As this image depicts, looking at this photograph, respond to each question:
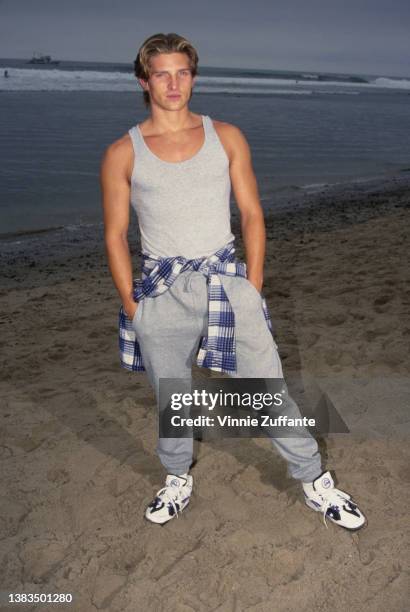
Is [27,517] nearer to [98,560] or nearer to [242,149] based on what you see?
[98,560]

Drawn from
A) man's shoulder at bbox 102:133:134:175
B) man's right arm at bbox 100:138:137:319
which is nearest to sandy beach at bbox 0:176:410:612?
man's right arm at bbox 100:138:137:319

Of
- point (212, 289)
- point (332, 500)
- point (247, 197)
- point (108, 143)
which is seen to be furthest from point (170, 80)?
point (108, 143)

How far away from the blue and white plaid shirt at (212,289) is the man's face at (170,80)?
698mm

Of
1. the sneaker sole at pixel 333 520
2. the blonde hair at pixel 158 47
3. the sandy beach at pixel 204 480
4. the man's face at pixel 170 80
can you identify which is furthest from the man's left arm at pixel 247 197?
the sandy beach at pixel 204 480

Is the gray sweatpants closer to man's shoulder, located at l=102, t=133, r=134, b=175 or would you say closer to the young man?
the young man

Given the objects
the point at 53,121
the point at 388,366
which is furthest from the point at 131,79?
the point at 388,366

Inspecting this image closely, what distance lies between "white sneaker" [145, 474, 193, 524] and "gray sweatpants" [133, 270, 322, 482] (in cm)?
64

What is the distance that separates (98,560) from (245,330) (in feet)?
4.45

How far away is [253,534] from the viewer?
3111 millimetres

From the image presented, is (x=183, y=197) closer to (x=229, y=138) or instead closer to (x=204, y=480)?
(x=229, y=138)

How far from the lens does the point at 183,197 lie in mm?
2721

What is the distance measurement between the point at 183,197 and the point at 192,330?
0.61 metres

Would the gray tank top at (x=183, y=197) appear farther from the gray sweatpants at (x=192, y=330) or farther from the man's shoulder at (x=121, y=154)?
the gray sweatpants at (x=192, y=330)

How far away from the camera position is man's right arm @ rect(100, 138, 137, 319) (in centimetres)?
271
